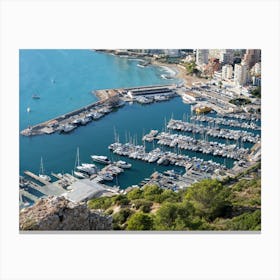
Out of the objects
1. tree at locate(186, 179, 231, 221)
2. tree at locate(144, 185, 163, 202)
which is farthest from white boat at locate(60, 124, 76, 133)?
tree at locate(186, 179, 231, 221)

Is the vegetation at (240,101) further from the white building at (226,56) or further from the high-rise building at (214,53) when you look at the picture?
the high-rise building at (214,53)

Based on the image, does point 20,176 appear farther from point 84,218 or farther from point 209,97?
point 209,97

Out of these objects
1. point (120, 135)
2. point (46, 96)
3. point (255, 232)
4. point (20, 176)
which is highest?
point (46, 96)

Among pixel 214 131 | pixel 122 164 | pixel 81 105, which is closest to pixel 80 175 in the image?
pixel 122 164

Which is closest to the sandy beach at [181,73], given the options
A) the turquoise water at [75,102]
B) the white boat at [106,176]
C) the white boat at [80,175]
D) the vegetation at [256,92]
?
the turquoise water at [75,102]

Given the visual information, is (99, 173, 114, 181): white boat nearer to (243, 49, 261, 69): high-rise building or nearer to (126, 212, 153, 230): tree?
(126, 212, 153, 230): tree

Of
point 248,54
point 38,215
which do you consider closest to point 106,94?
point 248,54

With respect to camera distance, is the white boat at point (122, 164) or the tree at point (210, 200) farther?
the white boat at point (122, 164)
